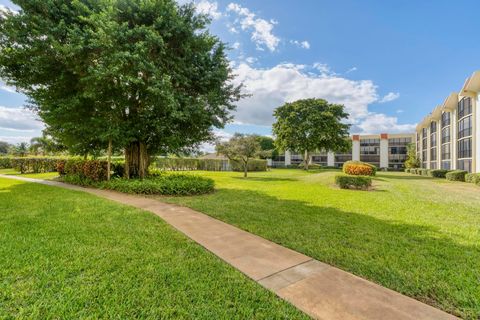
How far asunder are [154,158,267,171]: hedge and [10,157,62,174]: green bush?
32.4 ft

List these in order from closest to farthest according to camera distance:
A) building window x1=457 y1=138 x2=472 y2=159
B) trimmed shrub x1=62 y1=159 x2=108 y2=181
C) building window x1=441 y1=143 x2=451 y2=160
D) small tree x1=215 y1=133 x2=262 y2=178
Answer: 1. trimmed shrub x1=62 y1=159 x2=108 y2=181
2. small tree x1=215 y1=133 x2=262 y2=178
3. building window x1=457 y1=138 x2=472 y2=159
4. building window x1=441 y1=143 x2=451 y2=160

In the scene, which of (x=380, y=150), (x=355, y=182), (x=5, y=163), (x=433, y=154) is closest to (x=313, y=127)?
(x=433, y=154)

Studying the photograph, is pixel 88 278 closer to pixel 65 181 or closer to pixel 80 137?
pixel 80 137

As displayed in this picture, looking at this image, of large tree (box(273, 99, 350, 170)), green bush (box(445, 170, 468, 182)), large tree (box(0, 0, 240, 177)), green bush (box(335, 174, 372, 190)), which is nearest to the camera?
large tree (box(0, 0, 240, 177))

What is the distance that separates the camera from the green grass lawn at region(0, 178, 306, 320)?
2.23 metres

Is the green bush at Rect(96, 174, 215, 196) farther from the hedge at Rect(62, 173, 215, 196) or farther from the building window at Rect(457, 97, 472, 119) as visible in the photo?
the building window at Rect(457, 97, 472, 119)

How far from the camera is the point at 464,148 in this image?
21.7 m

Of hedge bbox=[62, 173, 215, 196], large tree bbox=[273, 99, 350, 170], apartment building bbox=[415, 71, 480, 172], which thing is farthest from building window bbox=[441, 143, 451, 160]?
hedge bbox=[62, 173, 215, 196]

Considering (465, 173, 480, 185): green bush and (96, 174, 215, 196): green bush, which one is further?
(465, 173, 480, 185): green bush

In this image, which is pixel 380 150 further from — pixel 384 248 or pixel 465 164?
pixel 384 248

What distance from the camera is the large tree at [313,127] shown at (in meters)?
29.8

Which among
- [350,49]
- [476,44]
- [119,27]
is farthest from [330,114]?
[119,27]

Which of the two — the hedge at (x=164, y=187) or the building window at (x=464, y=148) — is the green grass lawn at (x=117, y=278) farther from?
the building window at (x=464, y=148)

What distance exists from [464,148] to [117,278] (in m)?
29.9
